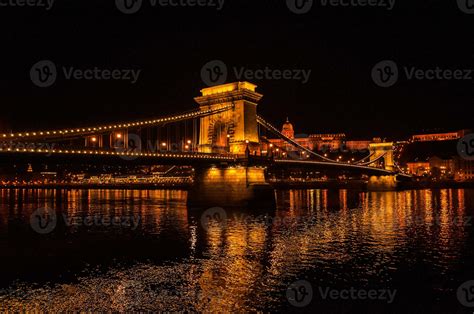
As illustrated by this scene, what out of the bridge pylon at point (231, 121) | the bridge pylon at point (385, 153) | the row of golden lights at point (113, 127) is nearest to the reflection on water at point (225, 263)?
the row of golden lights at point (113, 127)

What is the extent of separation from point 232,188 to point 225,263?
70.7 feet

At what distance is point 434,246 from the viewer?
2270 cm

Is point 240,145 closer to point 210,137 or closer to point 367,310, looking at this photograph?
point 210,137

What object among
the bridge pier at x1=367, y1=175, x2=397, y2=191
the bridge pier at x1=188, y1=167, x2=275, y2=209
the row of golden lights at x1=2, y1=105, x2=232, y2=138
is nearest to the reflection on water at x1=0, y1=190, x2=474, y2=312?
the row of golden lights at x1=2, y1=105, x2=232, y2=138

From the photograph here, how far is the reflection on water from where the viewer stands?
13.9 m

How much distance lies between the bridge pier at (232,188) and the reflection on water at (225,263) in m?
7.51

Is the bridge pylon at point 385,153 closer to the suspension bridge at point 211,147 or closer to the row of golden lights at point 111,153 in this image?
the suspension bridge at point 211,147

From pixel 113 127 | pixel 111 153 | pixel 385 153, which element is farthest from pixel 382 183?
pixel 111 153

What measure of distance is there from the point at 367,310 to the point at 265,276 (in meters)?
4.44

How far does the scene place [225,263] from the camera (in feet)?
62.1

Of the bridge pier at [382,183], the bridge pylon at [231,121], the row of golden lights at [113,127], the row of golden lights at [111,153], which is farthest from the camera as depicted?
the bridge pier at [382,183]

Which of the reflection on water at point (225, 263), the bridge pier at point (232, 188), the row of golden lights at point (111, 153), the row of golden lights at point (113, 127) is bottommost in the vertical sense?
the reflection on water at point (225, 263)

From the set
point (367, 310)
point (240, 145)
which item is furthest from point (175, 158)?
point (367, 310)

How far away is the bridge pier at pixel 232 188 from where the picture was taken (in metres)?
39.7
